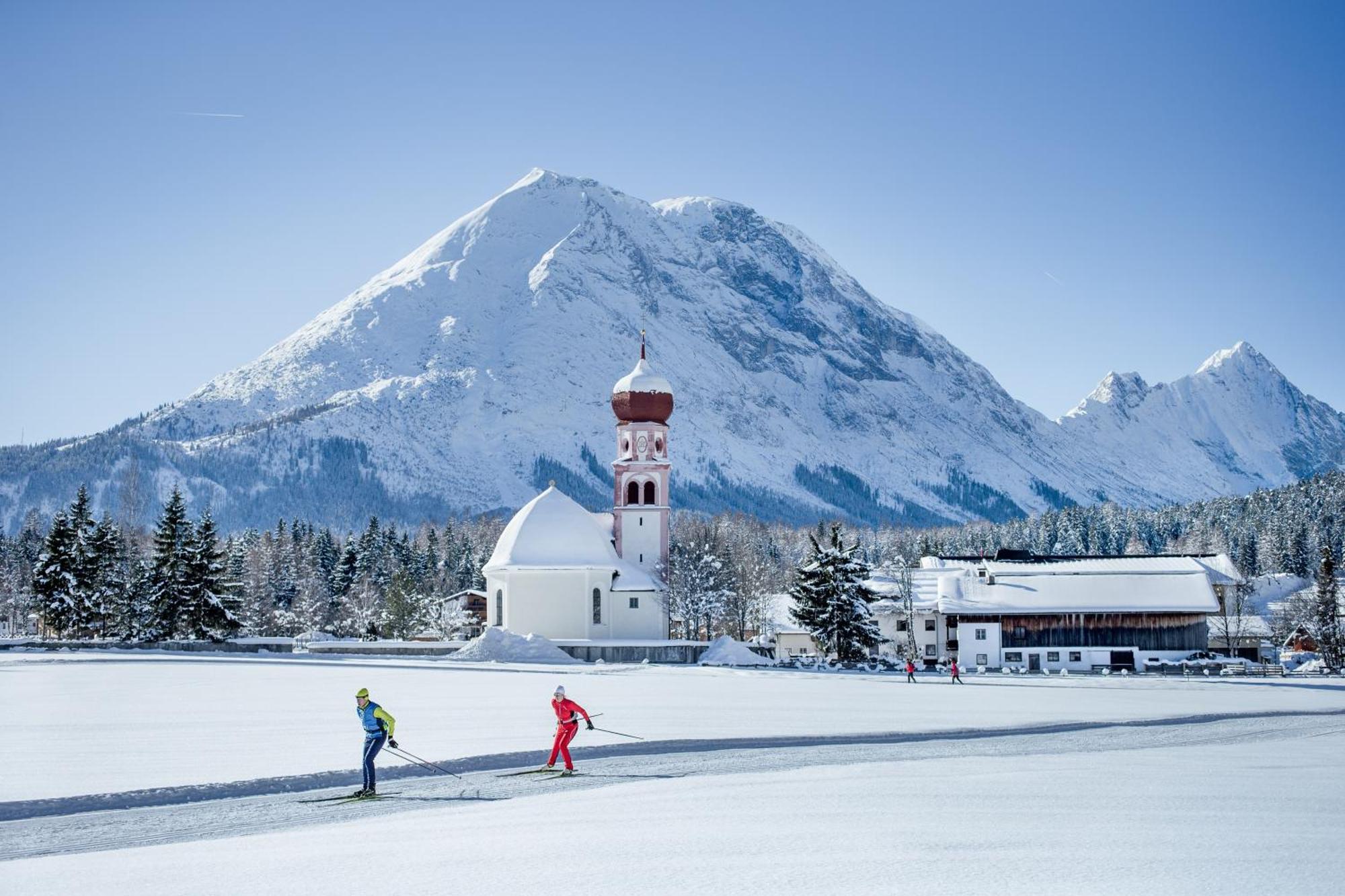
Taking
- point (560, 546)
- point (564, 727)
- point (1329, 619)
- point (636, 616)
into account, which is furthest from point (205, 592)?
point (1329, 619)

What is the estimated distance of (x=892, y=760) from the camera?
24422 mm

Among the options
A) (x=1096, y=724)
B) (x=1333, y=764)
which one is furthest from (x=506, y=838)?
(x=1096, y=724)

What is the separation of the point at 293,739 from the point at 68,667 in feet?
105

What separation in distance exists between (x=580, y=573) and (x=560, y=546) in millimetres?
2337

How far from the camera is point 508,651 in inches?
2653

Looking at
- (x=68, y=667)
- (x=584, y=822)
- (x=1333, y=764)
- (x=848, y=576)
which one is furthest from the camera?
(x=848, y=576)

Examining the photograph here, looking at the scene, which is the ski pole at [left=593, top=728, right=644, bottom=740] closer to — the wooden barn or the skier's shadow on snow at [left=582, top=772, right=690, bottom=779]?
the skier's shadow on snow at [left=582, top=772, right=690, bottom=779]

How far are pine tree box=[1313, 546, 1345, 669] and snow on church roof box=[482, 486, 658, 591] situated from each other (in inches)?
1598

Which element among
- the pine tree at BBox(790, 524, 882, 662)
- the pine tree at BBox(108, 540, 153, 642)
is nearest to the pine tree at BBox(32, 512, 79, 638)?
the pine tree at BBox(108, 540, 153, 642)

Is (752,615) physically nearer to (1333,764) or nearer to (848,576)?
(848,576)

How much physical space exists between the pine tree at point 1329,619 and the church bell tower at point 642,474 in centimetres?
4055

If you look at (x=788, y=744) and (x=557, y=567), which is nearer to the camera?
(x=788, y=744)

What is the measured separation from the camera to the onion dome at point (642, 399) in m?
86.9

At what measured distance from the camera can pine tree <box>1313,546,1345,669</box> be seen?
237 feet
